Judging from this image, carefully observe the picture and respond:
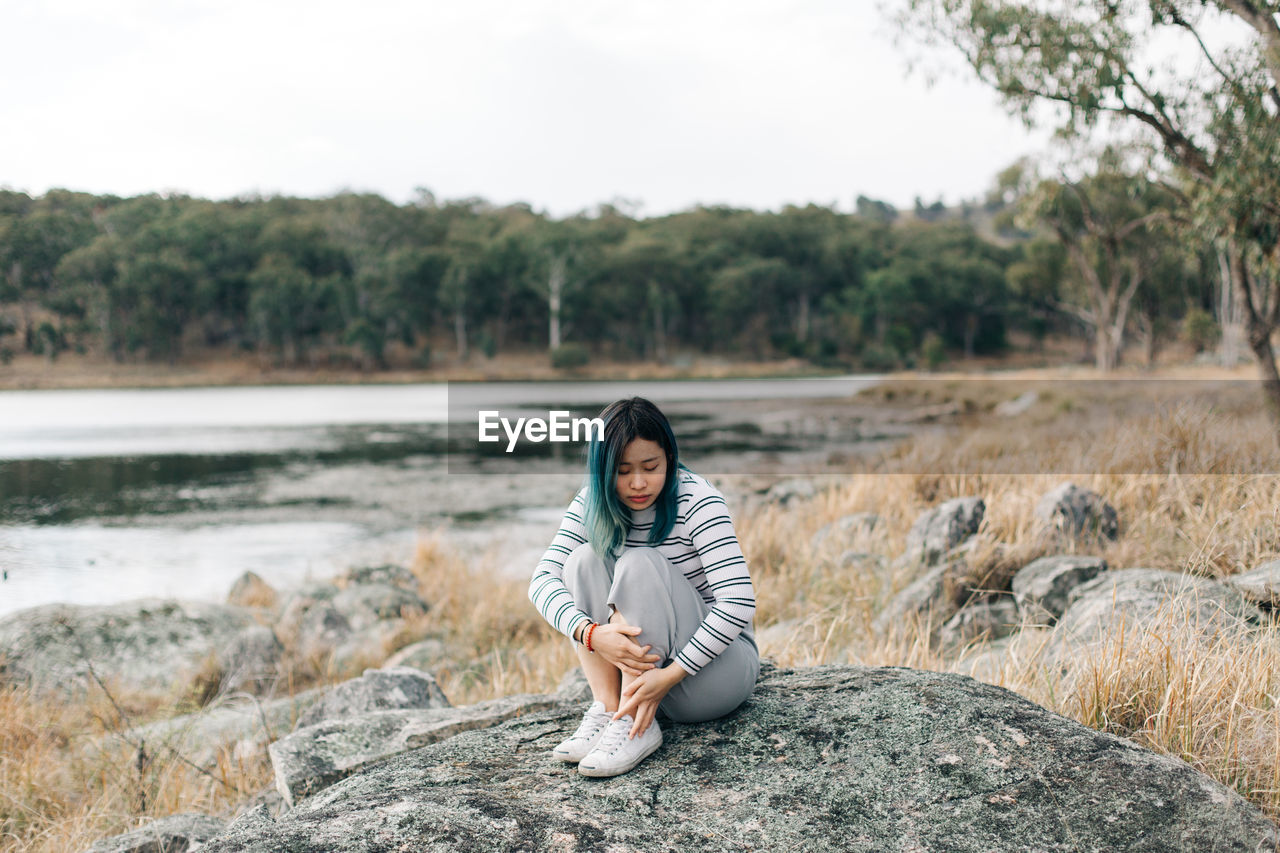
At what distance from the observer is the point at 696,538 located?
2.37m

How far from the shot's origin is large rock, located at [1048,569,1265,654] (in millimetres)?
3262

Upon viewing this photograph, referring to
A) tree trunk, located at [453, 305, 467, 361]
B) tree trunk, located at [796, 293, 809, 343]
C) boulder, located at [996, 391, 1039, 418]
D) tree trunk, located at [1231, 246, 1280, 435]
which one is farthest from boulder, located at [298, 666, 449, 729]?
tree trunk, located at [796, 293, 809, 343]

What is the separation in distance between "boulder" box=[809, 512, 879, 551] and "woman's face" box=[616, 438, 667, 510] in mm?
4604

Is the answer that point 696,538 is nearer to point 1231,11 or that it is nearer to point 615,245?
point 1231,11

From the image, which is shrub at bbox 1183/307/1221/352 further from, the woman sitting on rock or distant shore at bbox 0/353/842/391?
the woman sitting on rock

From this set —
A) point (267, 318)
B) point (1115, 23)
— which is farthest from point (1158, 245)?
point (267, 318)

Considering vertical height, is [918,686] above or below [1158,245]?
below

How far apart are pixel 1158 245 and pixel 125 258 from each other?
6146 centimetres

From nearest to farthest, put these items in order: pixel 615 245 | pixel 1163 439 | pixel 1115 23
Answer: pixel 1163 439 → pixel 1115 23 → pixel 615 245

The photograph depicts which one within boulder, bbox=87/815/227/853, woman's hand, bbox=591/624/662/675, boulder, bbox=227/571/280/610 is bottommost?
boulder, bbox=227/571/280/610

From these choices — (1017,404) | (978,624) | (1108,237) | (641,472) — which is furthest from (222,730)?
(1108,237)

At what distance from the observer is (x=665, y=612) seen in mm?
2244

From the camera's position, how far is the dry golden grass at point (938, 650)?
8.84ft

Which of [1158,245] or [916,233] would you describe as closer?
[1158,245]
